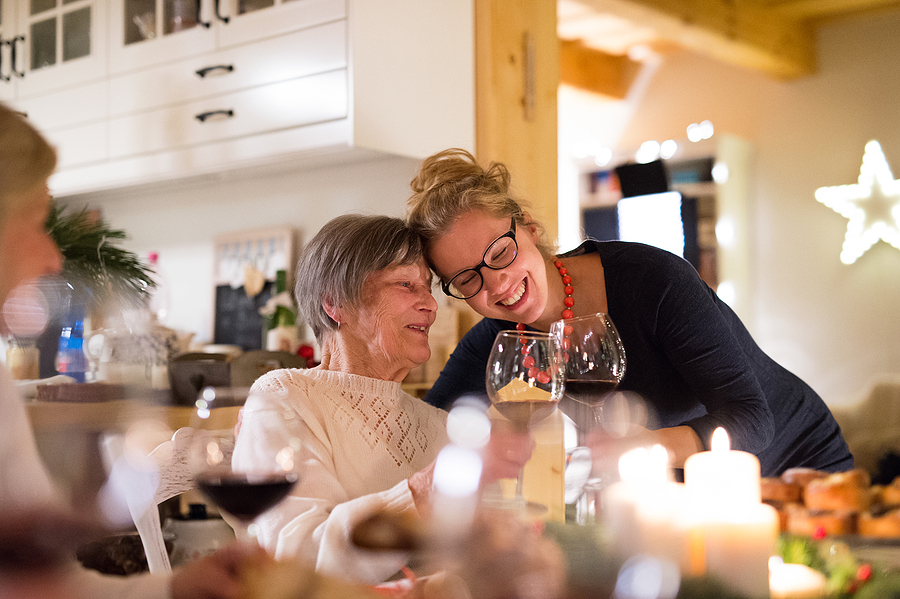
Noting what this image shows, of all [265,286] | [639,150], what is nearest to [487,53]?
[265,286]

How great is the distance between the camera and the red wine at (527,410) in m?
0.90

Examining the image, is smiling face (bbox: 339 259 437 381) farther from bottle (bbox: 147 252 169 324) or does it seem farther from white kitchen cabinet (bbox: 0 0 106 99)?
white kitchen cabinet (bbox: 0 0 106 99)

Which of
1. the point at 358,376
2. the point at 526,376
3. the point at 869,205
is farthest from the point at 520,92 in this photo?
the point at 869,205

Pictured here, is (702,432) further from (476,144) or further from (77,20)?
(77,20)

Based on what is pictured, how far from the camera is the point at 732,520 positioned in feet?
1.91

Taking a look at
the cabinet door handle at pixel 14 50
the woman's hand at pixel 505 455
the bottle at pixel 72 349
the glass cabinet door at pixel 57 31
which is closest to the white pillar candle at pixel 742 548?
the woman's hand at pixel 505 455

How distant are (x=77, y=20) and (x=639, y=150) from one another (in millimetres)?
3427

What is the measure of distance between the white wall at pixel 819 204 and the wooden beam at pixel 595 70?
635 mm

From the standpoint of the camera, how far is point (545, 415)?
3.01 feet

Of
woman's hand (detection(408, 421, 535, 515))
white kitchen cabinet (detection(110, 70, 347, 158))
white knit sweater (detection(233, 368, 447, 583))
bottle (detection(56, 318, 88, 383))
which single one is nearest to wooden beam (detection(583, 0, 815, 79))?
white kitchen cabinet (detection(110, 70, 347, 158))

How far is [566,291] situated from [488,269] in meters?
0.21

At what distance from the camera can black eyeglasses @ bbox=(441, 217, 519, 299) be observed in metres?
1.29

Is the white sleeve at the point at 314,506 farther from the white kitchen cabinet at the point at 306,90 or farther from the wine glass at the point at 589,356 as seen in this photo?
the white kitchen cabinet at the point at 306,90

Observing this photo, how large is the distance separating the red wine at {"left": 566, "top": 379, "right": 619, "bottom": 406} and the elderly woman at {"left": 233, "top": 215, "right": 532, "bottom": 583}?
0.27 metres
